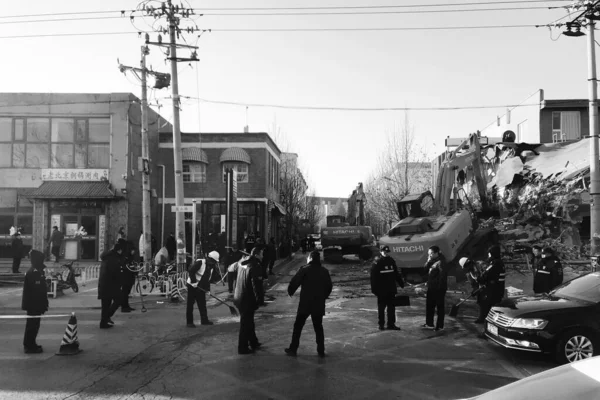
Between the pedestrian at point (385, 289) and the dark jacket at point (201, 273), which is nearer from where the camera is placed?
the pedestrian at point (385, 289)

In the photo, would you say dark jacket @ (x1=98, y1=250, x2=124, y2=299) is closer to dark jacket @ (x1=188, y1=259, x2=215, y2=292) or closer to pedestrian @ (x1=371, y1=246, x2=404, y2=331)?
dark jacket @ (x1=188, y1=259, x2=215, y2=292)

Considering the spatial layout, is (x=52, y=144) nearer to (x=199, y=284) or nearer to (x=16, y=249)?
(x=16, y=249)

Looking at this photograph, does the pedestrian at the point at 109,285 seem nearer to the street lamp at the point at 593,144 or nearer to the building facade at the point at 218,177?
the street lamp at the point at 593,144

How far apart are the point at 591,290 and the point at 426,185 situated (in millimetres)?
39403

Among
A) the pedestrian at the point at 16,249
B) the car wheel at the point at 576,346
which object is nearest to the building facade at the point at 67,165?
the pedestrian at the point at 16,249

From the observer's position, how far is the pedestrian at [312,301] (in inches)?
316

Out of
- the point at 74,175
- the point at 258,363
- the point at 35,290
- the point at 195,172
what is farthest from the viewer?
the point at 195,172

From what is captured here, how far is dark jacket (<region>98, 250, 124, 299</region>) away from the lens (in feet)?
34.6

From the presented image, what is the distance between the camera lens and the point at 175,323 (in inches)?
438

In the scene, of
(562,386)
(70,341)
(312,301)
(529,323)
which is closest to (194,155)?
(70,341)

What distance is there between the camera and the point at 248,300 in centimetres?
838

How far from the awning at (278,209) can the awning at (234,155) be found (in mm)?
5162

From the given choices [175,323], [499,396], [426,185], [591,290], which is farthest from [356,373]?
[426,185]

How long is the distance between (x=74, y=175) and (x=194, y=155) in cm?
727
